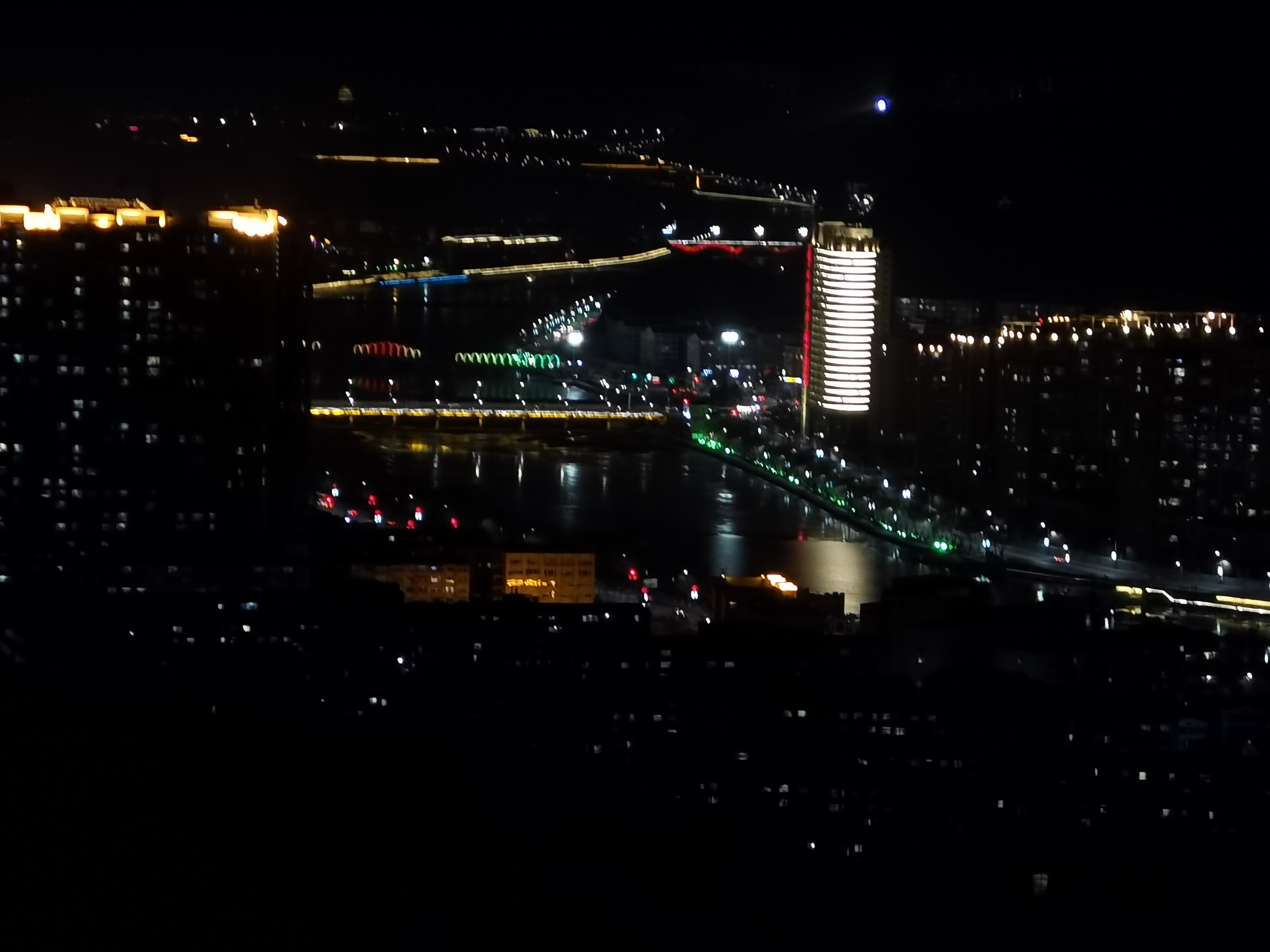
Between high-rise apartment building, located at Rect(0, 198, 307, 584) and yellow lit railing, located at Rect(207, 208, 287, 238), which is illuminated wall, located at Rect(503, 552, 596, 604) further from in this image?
yellow lit railing, located at Rect(207, 208, 287, 238)

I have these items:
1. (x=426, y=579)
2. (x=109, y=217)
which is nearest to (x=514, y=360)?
(x=109, y=217)

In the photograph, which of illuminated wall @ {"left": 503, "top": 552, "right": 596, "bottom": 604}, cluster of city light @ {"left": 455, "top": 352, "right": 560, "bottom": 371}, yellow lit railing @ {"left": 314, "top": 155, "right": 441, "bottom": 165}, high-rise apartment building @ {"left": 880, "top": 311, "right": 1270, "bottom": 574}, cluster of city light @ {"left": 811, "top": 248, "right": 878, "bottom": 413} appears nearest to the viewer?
illuminated wall @ {"left": 503, "top": 552, "right": 596, "bottom": 604}

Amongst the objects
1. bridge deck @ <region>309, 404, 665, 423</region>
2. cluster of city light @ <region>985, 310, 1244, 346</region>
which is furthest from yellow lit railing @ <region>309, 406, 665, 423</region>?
cluster of city light @ <region>985, 310, 1244, 346</region>

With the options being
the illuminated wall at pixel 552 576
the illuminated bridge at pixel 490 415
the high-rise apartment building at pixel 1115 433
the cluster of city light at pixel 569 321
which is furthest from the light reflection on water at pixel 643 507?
the cluster of city light at pixel 569 321

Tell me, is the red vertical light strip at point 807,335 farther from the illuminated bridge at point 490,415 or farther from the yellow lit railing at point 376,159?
the yellow lit railing at point 376,159

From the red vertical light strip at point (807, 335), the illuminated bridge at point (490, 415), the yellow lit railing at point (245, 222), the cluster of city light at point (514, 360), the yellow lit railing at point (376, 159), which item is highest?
the yellow lit railing at point (376, 159)

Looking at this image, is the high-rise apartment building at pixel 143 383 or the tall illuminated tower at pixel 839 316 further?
the tall illuminated tower at pixel 839 316

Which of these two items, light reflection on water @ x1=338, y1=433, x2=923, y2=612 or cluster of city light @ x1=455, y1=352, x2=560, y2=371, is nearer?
light reflection on water @ x1=338, y1=433, x2=923, y2=612

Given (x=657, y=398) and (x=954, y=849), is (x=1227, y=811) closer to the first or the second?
(x=954, y=849)
